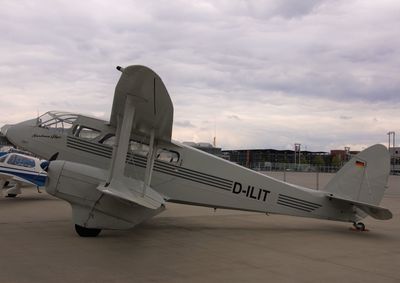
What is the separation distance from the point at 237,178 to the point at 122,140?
3846mm

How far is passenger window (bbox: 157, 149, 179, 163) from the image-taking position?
33.4 feet

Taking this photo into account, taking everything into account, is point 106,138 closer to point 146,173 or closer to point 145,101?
point 146,173

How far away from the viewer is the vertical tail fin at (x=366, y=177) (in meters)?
10.8

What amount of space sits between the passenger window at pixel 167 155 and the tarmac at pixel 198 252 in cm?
180

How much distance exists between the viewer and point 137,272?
6055 mm

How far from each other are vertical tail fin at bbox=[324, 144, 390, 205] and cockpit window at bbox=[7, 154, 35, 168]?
41.6 feet

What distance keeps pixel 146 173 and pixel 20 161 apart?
1097cm

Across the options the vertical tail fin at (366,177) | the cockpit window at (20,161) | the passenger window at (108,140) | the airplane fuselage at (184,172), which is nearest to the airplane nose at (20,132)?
the airplane fuselage at (184,172)

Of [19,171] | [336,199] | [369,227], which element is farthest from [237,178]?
[19,171]

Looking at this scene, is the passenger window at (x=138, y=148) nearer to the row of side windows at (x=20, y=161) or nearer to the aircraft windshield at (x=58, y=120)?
the aircraft windshield at (x=58, y=120)

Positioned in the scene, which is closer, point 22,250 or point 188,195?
point 22,250

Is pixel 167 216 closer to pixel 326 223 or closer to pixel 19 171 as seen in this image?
pixel 326 223

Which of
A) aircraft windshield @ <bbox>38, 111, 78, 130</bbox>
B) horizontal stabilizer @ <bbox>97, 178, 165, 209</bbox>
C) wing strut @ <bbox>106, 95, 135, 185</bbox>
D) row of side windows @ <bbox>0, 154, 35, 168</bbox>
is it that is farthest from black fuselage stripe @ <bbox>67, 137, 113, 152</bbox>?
row of side windows @ <bbox>0, 154, 35, 168</bbox>

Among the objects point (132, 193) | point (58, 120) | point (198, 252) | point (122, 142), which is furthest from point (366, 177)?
point (58, 120)
